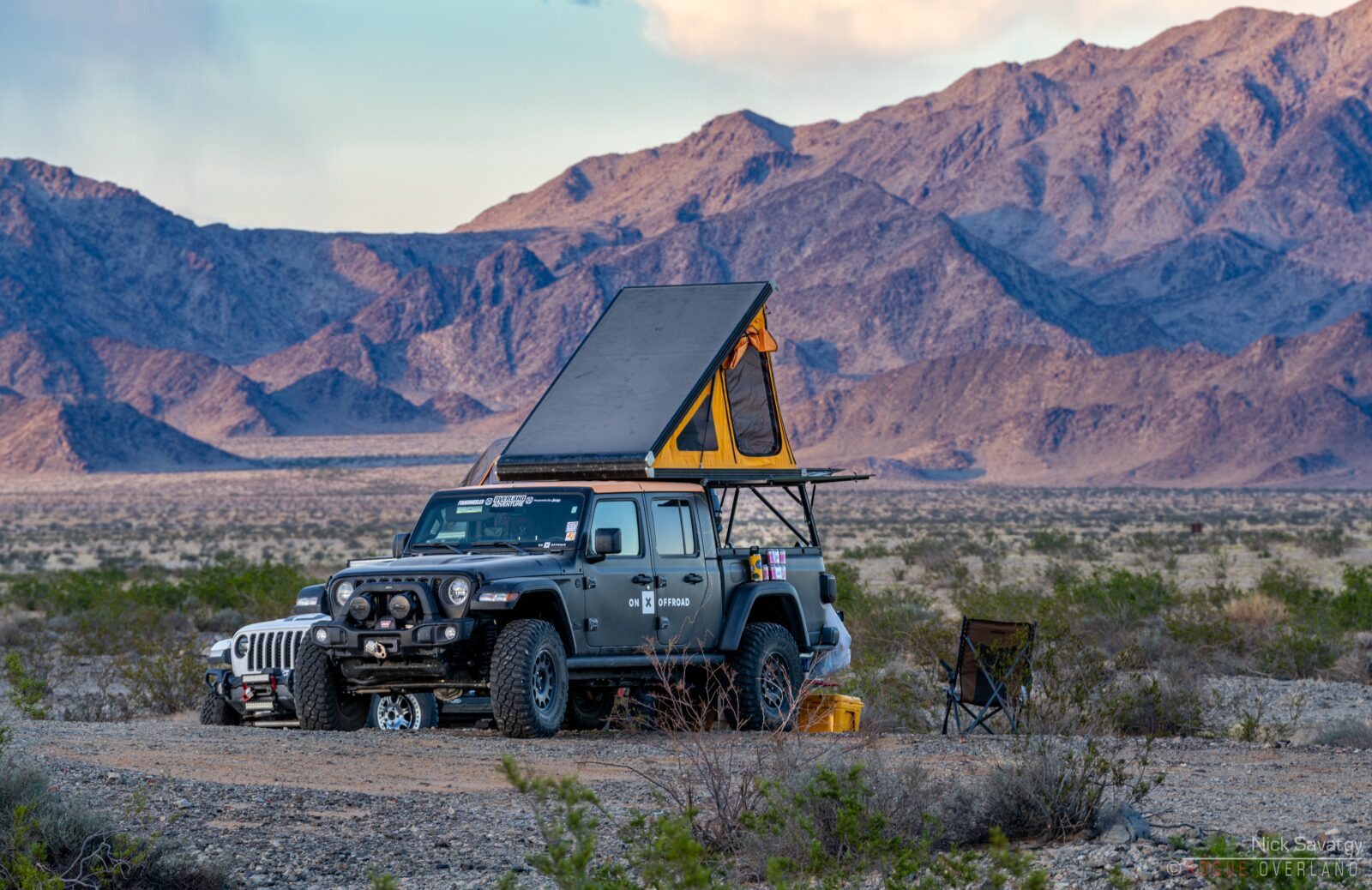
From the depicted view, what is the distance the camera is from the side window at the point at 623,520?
43.4 feet

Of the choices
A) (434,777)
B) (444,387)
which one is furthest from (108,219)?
(434,777)

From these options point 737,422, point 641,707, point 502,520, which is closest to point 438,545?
point 502,520

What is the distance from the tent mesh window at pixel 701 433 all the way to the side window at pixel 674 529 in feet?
2.21

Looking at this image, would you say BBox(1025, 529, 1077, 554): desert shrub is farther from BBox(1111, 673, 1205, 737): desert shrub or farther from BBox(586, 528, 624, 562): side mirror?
BBox(586, 528, 624, 562): side mirror

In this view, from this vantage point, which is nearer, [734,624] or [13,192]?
[734,624]

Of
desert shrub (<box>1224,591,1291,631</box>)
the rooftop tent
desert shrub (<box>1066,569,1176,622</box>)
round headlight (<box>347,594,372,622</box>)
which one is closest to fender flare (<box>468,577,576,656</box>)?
round headlight (<box>347,594,372,622</box>)

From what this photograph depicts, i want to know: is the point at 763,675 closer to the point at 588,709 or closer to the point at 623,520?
the point at 588,709

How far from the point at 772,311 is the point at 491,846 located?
135102mm

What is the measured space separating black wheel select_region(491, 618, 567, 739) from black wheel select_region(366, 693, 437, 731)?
1.61 meters

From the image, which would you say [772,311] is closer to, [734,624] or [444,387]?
[444,387]

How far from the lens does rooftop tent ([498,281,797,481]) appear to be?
563 inches

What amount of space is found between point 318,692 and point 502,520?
1.89m

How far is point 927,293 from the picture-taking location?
14112 centimetres

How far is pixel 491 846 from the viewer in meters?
8.89
